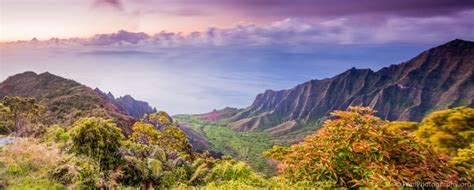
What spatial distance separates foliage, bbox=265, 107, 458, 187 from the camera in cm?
796

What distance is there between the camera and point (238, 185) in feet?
27.3

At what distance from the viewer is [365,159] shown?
842 centimetres

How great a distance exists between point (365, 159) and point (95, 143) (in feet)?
19.8

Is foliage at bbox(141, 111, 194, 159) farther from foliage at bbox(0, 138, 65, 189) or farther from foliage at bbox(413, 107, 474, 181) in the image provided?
foliage at bbox(413, 107, 474, 181)

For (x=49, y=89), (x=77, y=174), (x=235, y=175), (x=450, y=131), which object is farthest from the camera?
(x=49, y=89)

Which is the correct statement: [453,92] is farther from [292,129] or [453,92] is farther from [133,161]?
[133,161]

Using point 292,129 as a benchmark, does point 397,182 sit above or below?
above

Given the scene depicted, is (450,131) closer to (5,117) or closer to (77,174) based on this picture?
(77,174)

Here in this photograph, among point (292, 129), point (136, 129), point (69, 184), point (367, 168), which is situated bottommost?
point (292, 129)

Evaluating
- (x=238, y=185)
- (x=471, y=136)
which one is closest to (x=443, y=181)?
(x=238, y=185)

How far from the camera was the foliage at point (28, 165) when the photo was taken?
838cm

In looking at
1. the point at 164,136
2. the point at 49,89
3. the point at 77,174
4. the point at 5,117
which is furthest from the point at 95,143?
the point at 49,89

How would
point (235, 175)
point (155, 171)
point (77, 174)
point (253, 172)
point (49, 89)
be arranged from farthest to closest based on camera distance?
1. point (49, 89)
2. point (253, 172)
3. point (235, 175)
4. point (155, 171)
5. point (77, 174)

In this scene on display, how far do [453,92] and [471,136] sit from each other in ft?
628
